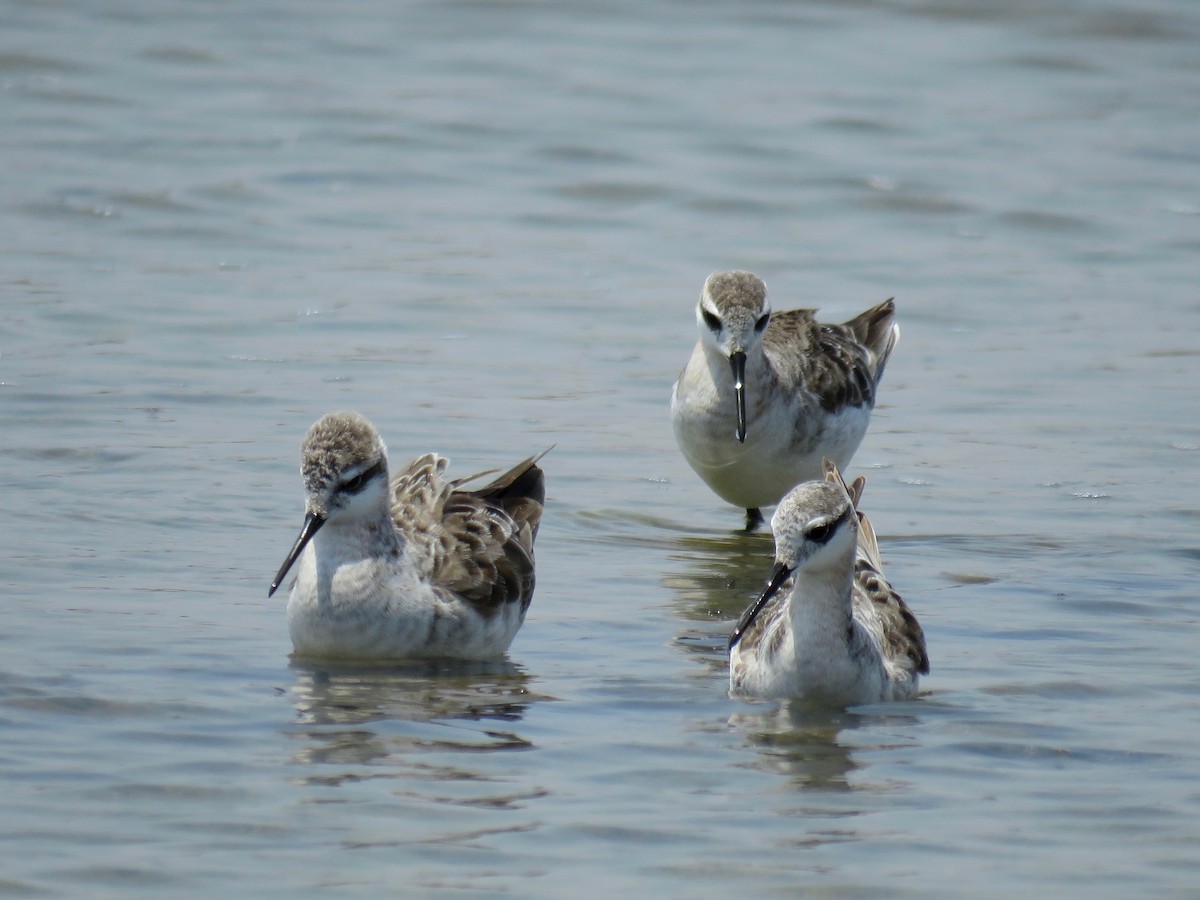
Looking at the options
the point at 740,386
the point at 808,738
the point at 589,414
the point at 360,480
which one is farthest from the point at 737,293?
the point at 808,738

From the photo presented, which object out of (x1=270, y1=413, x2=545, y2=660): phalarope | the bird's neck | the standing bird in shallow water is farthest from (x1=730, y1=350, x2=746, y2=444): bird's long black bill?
the bird's neck

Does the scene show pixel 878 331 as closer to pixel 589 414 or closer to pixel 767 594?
pixel 589 414

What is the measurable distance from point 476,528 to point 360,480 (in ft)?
3.12

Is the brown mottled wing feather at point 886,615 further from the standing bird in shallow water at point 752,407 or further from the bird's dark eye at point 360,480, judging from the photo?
the bird's dark eye at point 360,480

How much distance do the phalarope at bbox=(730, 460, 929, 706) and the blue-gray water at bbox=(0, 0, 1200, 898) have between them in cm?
13

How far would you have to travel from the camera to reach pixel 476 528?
31.9 ft

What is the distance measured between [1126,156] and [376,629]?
553 inches

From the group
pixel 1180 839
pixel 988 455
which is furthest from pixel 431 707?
pixel 988 455

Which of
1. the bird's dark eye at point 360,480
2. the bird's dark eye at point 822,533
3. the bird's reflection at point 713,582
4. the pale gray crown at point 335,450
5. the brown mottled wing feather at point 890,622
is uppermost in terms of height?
the pale gray crown at point 335,450

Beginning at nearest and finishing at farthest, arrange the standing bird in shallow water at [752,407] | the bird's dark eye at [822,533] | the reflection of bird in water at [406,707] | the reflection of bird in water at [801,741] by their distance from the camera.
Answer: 1. the reflection of bird in water at [801,741]
2. the reflection of bird in water at [406,707]
3. the bird's dark eye at [822,533]
4. the standing bird in shallow water at [752,407]

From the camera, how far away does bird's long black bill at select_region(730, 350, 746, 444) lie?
11.6 meters

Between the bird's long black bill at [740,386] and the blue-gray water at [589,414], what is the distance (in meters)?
0.65

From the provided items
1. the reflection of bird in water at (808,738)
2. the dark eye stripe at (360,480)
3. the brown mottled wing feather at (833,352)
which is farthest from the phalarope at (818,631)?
the brown mottled wing feather at (833,352)

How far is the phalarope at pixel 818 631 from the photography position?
8359 mm
